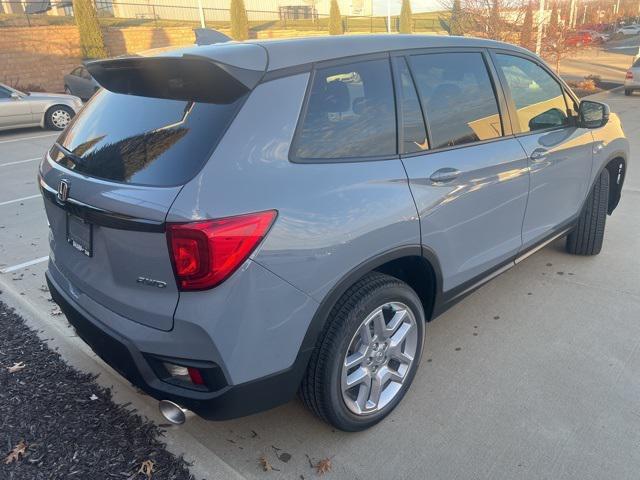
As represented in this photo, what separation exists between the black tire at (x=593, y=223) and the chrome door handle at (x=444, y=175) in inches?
79.5

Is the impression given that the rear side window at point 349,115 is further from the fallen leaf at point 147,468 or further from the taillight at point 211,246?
the fallen leaf at point 147,468

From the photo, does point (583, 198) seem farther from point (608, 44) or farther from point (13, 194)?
point (608, 44)

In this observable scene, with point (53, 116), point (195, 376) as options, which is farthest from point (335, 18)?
point (195, 376)

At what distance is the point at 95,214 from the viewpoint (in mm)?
2123

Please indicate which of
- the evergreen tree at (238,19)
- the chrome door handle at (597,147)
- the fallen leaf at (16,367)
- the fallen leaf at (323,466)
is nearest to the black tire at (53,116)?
the fallen leaf at (16,367)

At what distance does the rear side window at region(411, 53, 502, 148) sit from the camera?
2.73 m

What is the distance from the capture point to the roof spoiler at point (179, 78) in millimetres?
2031

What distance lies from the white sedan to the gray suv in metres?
11.1

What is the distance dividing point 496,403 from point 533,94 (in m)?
2.07

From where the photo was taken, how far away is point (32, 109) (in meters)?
12.2

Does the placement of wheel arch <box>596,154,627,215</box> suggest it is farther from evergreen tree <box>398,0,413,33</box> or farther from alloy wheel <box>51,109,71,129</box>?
evergreen tree <box>398,0,413,33</box>

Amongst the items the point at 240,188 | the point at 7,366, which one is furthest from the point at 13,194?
the point at 240,188

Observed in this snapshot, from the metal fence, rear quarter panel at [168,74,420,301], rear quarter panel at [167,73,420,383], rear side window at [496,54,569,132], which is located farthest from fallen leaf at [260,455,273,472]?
the metal fence

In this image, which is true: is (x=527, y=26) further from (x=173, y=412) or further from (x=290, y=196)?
(x=173, y=412)
